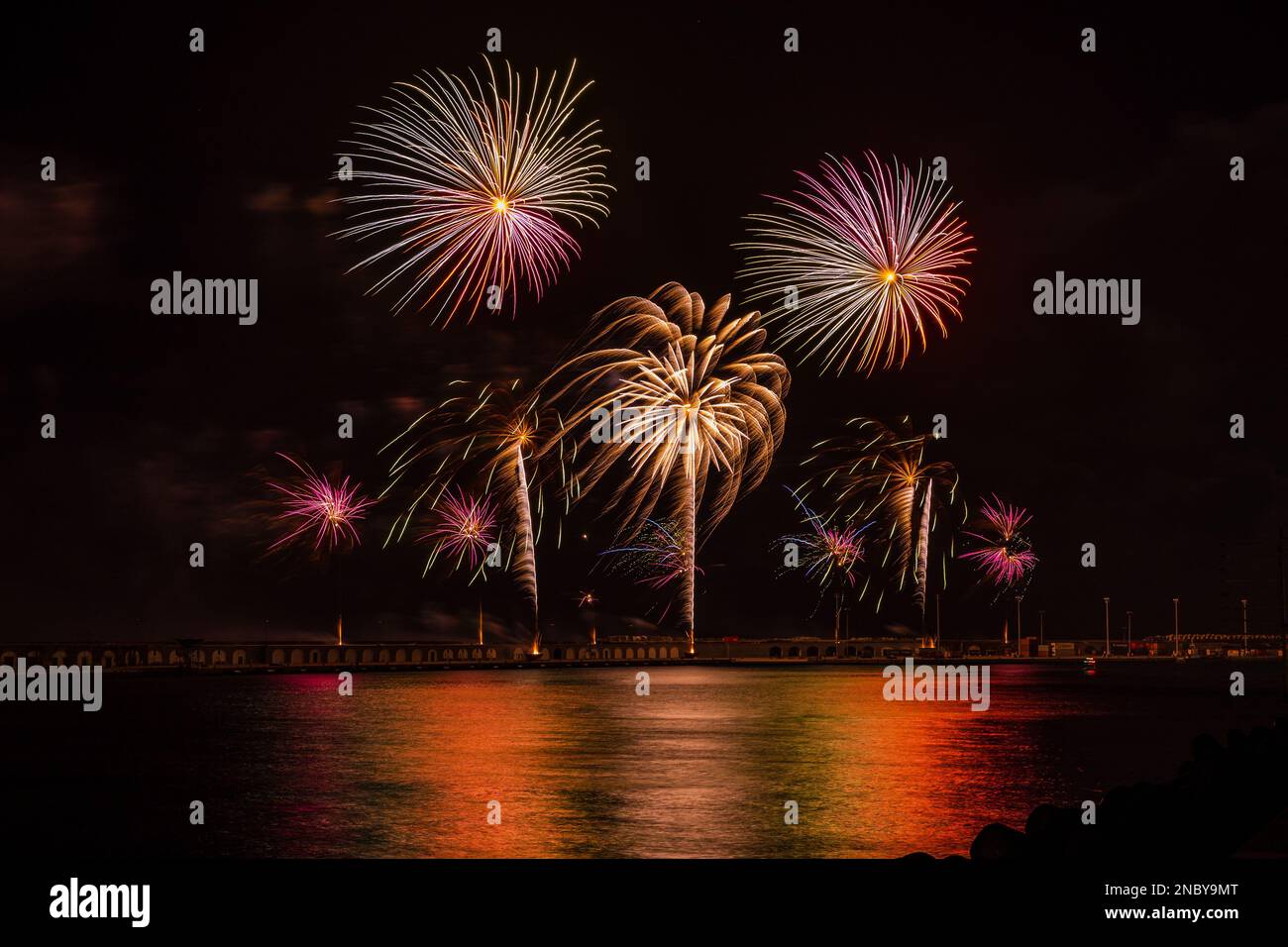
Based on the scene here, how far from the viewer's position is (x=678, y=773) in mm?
26312

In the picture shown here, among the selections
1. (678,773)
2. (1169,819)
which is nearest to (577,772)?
(678,773)

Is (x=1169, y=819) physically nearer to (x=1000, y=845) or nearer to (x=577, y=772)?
(x=1000, y=845)

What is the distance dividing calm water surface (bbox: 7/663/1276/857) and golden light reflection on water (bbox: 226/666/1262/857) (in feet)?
0.25

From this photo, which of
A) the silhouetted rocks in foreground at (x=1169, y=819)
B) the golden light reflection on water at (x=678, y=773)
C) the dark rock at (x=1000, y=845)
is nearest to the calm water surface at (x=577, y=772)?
the golden light reflection on water at (x=678, y=773)

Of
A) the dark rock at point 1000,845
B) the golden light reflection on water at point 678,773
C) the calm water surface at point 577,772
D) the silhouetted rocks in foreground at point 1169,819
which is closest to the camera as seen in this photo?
the dark rock at point 1000,845

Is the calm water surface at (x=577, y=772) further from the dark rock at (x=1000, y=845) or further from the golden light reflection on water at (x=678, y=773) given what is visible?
the dark rock at (x=1000, y=845)

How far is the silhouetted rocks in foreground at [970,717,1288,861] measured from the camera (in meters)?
11.6

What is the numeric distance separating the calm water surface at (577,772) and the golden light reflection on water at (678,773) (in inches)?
2.9

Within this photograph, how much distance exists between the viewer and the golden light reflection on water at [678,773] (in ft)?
58.0

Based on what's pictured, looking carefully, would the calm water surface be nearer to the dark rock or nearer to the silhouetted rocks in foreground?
the silhouetted rocks in foreground

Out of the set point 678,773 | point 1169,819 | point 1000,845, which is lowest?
point 678,773

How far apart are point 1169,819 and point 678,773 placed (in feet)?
44.6
